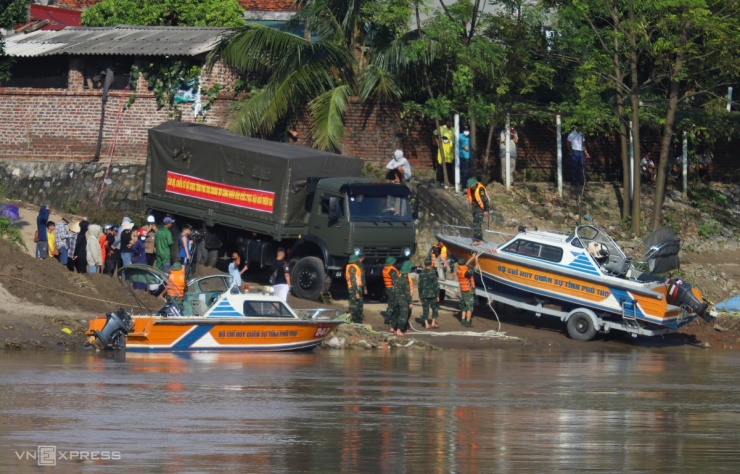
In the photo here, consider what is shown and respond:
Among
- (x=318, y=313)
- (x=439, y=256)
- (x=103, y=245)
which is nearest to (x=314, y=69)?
(x=439, y=256)

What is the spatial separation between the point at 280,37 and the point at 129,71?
15.9 feet

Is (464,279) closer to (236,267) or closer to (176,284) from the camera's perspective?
(236,267)

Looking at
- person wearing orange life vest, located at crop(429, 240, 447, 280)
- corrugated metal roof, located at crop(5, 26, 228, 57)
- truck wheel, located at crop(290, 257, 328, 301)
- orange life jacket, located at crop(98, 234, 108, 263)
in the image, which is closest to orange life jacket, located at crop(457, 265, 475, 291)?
person wearing orange life vest, located at crop(429, 240, 447, 280)

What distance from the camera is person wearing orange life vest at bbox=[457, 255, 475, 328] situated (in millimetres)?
26828

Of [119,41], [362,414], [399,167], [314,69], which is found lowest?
[362,414]

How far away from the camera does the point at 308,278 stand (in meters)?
27.9

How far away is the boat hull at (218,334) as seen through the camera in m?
22.5

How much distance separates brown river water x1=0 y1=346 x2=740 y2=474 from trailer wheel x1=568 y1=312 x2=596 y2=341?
260 cm

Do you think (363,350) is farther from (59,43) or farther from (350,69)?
(59,43)

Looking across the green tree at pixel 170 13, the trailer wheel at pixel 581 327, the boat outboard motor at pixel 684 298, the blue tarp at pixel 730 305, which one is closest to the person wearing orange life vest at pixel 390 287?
the trailer wheel at pixel 581 327

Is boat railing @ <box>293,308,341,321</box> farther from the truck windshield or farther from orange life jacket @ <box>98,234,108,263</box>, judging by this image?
orange life jacket @ <box>98,234,108,263</box>

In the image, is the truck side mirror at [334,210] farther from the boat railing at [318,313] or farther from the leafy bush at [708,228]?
the leafy bush at [708,228]

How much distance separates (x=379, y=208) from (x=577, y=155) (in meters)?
8.79
